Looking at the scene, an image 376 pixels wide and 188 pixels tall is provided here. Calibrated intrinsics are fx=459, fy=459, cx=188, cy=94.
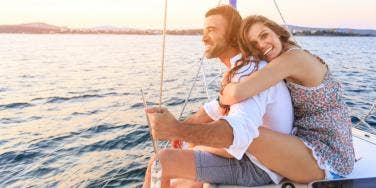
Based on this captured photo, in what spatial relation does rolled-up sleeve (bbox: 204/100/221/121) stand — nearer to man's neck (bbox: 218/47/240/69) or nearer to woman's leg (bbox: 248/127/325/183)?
man's neck (bbox: 218/47/240/69)

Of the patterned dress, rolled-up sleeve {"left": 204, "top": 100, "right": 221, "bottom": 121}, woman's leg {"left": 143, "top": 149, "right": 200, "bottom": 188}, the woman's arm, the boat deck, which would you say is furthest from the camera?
rolled-up sleeve {"left": 204, "top": 100, "right": 221, "bottom": 121}

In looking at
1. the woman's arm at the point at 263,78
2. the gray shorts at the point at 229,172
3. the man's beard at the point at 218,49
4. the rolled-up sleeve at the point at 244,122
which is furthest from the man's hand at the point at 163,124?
the man's beard at the point at 218,49

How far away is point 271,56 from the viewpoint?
278cm

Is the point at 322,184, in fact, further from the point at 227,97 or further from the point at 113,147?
the point at 113,147

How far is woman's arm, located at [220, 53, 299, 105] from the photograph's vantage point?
8.21 ft

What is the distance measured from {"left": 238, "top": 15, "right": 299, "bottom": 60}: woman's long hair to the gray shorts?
64 centimetres

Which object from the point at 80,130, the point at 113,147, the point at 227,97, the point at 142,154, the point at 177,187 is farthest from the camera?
the point at 80,130

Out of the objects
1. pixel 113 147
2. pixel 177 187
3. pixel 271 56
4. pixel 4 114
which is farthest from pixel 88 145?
pixel 271 56

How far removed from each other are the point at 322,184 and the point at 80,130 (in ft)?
23.7

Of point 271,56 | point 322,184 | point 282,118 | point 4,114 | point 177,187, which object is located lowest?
point 4,114

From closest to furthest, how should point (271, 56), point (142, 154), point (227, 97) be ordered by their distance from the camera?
point (227, 97)
point (271, 56)
point (142, 154)

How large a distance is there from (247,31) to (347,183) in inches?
44.1

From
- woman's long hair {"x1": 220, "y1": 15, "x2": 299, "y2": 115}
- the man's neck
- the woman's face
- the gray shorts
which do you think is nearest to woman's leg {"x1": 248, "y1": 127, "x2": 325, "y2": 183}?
the gray shorts

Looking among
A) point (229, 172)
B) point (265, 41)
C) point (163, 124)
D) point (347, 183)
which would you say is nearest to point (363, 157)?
point (347, 183)
